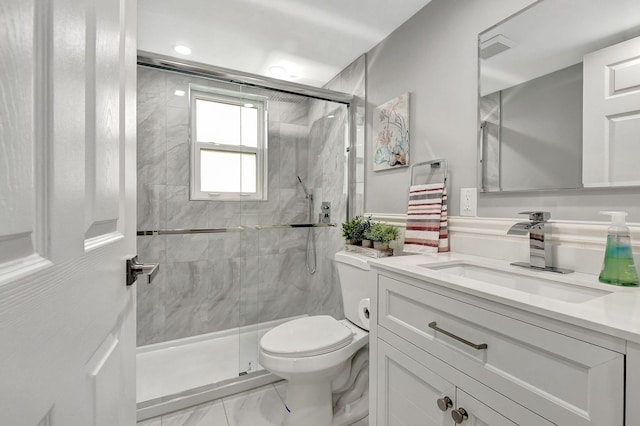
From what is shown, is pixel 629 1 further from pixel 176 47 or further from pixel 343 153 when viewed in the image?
pixel 176 47

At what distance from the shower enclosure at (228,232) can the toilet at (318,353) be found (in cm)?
38

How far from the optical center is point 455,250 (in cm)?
138

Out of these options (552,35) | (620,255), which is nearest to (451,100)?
(552,35)

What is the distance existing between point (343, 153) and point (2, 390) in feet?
6.98

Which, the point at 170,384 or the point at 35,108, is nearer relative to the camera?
the point at 35,108

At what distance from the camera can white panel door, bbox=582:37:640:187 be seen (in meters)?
0.86

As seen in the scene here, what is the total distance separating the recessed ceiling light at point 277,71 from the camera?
7.43 feet

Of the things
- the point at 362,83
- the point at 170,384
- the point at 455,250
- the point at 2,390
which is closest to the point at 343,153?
the point at 362,83

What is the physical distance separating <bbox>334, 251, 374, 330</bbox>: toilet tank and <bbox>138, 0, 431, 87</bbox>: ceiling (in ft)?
4.57

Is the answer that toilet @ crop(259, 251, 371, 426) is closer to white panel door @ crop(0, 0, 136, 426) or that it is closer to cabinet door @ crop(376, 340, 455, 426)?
cabinet door @ crop(376, 340, 455, 426)

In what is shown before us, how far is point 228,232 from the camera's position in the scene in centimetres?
242

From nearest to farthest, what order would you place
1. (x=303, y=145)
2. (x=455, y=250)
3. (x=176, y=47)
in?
1. (x=455, y=250)
2. (x=176, y=47)
3. (x=303, y=145)

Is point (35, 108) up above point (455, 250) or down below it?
above

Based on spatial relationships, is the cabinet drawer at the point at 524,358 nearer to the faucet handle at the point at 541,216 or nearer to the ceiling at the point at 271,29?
the faucet handle at the point at 541,216
